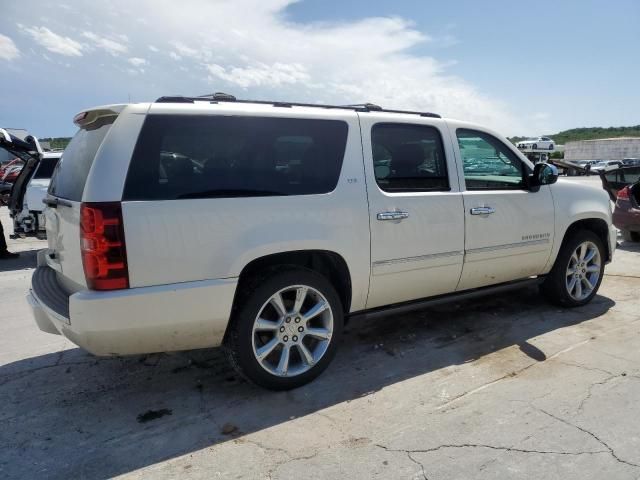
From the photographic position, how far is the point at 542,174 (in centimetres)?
462

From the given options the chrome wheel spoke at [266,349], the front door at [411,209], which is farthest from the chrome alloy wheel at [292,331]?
the front door at [411,209]

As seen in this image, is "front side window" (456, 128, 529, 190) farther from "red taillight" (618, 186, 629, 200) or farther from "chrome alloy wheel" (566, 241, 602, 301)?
"red taillight" (618, 186, 629, 200)

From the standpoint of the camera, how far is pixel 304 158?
347cm

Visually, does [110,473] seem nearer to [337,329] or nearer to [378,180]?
[337,329]

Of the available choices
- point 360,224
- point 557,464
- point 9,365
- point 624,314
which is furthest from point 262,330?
point 624,314

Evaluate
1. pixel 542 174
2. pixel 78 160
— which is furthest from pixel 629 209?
pixel 78 160

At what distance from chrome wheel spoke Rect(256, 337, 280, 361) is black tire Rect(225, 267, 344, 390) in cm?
4

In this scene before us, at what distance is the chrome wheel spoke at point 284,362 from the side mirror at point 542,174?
9.08ft

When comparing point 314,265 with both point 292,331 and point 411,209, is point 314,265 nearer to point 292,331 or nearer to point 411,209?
point 292,331

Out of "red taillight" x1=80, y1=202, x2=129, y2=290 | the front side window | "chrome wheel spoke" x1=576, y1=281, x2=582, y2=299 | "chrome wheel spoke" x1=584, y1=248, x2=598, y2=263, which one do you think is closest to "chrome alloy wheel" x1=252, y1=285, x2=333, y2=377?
"red taillight" x1=80, y1=202, x2=129, y2=290

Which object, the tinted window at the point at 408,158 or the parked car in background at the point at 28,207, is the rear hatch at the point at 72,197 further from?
the parked car in background at the point at 28,207

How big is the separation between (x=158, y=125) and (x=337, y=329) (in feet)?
5.92

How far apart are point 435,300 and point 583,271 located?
2.02 m

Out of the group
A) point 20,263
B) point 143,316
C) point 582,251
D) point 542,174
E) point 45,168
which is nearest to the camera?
point 143,316
